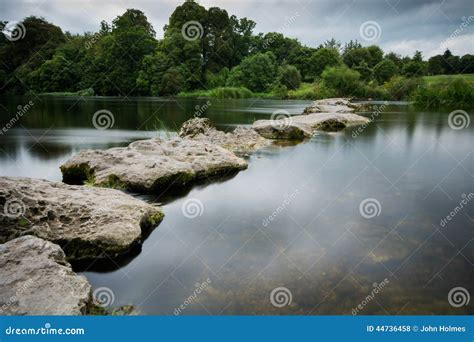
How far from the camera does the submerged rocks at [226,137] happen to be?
15492 mm

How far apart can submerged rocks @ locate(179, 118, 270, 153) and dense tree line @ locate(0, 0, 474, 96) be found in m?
46.0

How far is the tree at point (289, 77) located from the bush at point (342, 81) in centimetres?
1236

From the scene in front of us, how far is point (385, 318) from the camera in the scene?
3793mm

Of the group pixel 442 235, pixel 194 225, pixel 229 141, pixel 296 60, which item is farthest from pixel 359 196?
pixel 296 60

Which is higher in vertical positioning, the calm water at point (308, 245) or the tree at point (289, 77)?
the tree at point (289, 77)

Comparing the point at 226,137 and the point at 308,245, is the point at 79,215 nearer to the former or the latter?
the point at 308,245

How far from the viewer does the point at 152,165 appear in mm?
9250

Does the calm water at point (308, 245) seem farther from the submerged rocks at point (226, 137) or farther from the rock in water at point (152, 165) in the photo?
the submerged rocks at point (226, 137)

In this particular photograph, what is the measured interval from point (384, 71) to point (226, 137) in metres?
60.1

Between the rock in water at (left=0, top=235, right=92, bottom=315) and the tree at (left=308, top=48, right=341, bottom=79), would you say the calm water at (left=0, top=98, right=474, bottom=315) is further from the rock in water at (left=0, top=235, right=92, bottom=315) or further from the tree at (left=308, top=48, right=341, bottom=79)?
the tree at (left=308, top=48, right=341, bottom=79)

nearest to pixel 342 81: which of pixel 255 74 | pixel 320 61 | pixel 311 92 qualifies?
pixel 311 92

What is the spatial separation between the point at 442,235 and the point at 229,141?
10.5m

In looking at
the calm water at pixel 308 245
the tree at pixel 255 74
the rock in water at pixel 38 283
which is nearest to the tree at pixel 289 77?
the tree at pixel 255 74

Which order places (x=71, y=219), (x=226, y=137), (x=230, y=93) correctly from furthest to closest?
(x=230, y=93) → (x=226, y=137) → (x=71, y=219)
